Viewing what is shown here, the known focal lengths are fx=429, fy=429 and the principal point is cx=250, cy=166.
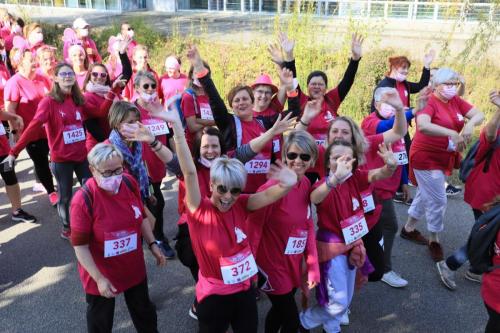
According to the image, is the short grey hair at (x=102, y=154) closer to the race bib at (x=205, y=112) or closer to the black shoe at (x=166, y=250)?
the race bib at (x=205, y=112)

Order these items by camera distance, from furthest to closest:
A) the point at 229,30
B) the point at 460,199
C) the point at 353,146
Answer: the point at 229,30 < the point at 460,199 < the point at 353,146

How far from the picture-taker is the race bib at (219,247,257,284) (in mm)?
2627

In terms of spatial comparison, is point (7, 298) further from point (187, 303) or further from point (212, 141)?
point (212, 141)

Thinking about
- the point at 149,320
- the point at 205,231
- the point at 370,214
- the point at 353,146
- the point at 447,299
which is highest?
the point at 353,146

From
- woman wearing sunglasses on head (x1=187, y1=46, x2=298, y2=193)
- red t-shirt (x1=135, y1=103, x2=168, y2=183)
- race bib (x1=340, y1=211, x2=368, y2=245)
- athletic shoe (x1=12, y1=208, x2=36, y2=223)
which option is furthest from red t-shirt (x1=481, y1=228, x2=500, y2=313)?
athletic shoe (x1=12, y1=208, x2=36, y2=223)

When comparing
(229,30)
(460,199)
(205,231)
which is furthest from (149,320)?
(229,30)

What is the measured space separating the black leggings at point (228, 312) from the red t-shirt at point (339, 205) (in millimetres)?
797

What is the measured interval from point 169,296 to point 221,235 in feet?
5.99

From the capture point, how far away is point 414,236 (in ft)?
17.0

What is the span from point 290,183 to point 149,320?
153 centimetres

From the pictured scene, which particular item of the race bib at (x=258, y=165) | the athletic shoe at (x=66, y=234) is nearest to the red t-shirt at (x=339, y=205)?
the race bib at (x=258, y=165)

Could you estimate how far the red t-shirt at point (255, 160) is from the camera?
12.7 ft

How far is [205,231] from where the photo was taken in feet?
8.64

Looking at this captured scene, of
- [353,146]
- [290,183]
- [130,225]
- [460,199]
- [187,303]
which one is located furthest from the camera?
[460,199]
